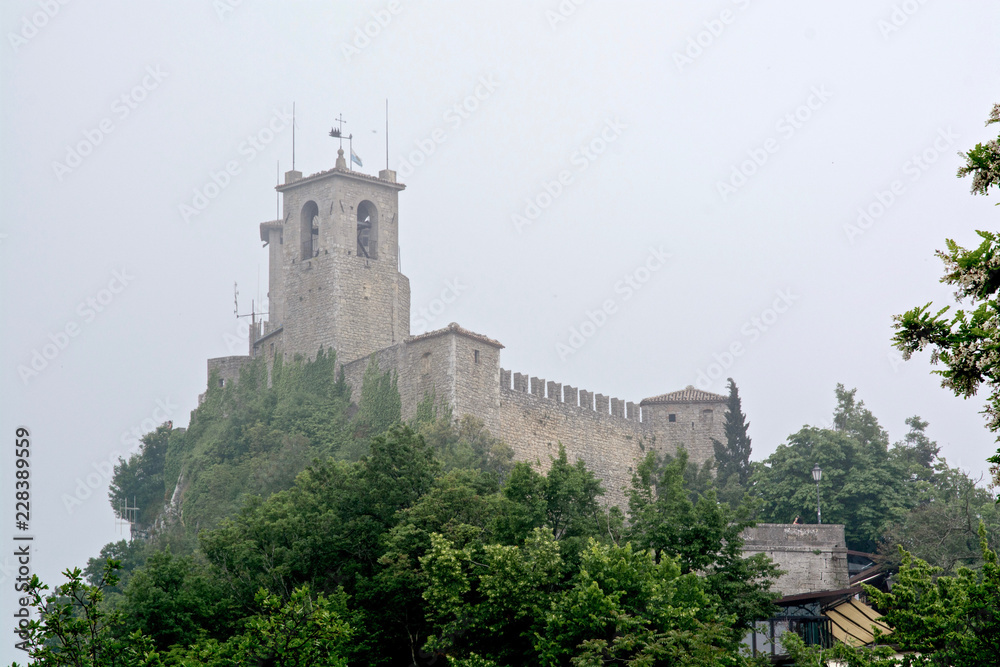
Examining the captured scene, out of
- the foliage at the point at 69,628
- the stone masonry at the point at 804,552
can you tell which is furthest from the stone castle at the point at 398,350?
the foliage at the point at 69,628

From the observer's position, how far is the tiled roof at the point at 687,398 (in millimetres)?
54406

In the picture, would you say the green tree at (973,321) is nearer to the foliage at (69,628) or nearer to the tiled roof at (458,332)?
the foliage at (69,628)

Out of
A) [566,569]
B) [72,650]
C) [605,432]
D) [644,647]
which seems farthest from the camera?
[605,432]

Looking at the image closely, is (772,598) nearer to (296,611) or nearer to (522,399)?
(296,611)

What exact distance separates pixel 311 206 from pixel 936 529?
1059 inches

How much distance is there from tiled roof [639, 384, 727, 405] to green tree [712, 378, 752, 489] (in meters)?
0.73

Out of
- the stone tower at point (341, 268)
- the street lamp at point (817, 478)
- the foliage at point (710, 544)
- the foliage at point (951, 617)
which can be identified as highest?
the stone tower at point (341, 268)

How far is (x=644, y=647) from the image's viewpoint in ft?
79.0

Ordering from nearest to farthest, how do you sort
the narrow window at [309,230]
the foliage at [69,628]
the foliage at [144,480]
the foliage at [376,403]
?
the foliage at [69,628] → the foliage at [376,403] → the narrow window at [309,230] → the foliage at [144,480]

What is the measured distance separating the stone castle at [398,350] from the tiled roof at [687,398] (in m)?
0.04

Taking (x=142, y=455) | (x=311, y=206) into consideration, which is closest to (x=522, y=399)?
(x=311, y=206)

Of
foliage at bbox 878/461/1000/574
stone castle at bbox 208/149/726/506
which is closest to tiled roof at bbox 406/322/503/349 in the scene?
stone castle at bbox 208/149/726/506

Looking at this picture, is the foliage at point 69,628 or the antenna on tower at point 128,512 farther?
the antenna on tower at point 128,512

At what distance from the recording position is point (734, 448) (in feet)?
168
